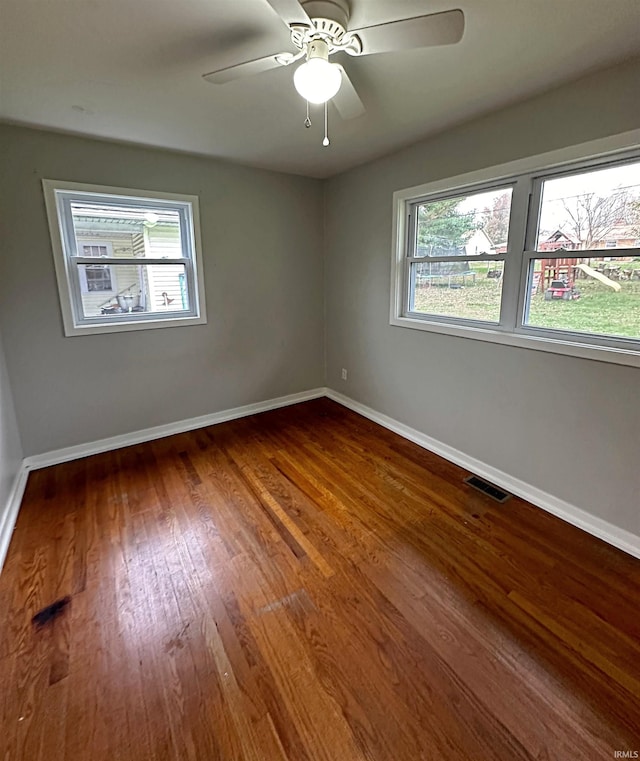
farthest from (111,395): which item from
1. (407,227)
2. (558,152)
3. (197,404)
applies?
(558,152)

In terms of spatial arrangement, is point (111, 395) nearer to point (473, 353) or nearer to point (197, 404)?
point (197, 404)

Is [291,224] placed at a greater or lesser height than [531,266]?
greater

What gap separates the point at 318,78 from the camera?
139 cm

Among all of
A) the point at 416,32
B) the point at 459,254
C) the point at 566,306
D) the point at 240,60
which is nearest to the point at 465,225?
the point at 459,254

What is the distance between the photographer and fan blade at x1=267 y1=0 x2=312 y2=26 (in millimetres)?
1172

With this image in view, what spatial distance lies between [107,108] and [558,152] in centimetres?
261

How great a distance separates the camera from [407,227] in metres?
3.15

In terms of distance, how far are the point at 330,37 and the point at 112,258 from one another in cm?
236

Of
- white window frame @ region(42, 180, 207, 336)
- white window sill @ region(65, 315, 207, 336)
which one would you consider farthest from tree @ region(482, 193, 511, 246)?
white window sill @ region(65, 315, 207, 336)

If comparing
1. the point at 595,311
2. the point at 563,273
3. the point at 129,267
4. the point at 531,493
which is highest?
the point at 129,267

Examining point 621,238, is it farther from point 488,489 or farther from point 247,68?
point 247,68

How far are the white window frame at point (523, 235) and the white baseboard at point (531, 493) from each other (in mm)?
912

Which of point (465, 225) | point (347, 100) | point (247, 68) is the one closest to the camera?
point (247, 68)

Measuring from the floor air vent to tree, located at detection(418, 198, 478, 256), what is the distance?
1.73 metres
